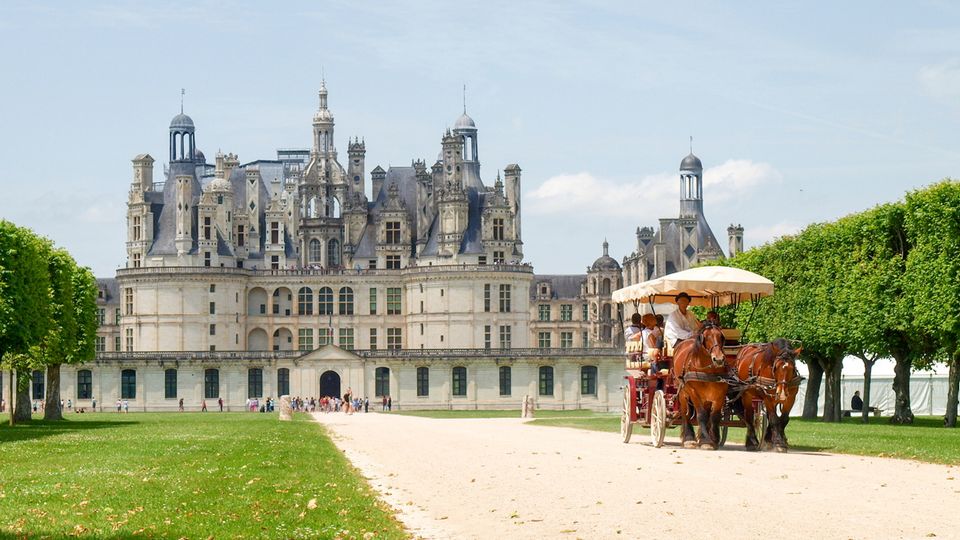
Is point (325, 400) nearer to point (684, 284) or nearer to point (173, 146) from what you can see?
point (173, 146)

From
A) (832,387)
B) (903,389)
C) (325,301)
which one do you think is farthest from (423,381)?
(903,389)

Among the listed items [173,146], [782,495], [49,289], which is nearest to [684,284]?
[782,495]

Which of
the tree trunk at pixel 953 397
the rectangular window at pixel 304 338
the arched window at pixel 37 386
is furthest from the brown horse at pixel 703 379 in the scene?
the rectangular window at pixel 304 338

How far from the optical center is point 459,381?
102 m

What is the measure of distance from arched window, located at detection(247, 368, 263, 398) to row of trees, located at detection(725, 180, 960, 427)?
5049 cm

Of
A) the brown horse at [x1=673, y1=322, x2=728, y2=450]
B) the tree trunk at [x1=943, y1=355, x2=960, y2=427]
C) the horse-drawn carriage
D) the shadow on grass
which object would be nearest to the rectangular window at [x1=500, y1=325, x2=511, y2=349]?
the shadow on grass

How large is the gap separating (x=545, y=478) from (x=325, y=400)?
239ft

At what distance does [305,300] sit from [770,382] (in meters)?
86.1

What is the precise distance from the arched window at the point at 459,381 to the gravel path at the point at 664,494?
70435 mm

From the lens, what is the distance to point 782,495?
19797 mm

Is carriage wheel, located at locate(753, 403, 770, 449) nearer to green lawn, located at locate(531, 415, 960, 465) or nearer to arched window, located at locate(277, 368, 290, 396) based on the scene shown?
green lawn, located at locate(531, 415, 960, 465)

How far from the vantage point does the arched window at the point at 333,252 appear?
113 metres

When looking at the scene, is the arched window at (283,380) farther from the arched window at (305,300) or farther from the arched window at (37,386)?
the arched window at (37,386)

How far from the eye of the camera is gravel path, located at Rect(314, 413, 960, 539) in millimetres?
17000
